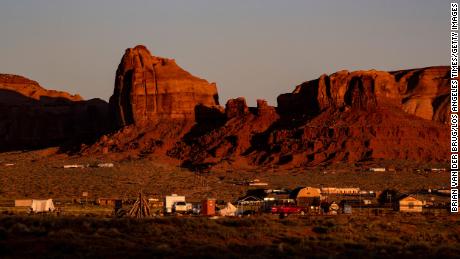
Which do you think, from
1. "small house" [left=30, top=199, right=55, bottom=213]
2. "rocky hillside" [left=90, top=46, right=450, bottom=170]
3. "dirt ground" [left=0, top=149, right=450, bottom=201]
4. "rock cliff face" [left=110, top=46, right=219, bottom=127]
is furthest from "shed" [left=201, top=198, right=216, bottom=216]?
"rock cliff face" [left=110, top=46, right=219, bottom=127]

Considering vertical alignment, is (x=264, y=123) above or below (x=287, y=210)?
above

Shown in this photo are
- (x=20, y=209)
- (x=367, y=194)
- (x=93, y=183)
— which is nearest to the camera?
(x=20, y=209)

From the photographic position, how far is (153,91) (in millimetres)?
172625

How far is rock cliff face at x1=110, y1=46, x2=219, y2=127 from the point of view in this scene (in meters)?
171

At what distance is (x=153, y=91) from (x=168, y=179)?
165 ft

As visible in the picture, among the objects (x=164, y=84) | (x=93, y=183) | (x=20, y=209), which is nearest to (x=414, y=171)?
(x=93, y=183)

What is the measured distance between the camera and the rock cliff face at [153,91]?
171 m

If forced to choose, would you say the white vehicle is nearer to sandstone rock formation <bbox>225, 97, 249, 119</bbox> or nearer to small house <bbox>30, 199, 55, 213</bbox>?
small house <bbox>30, 199, 55, 213</bbox>

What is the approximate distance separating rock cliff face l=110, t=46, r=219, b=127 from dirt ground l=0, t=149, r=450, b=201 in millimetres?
25415

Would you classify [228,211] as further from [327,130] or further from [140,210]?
[327,130]

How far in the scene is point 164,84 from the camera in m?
173

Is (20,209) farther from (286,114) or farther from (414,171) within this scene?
(286,114)

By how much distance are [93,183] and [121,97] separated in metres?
65.5

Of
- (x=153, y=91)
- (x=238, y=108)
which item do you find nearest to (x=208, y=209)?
(x=238, y=108)
